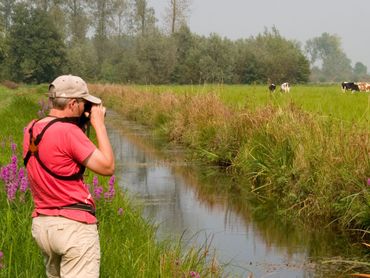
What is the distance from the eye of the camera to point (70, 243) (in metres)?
3.34

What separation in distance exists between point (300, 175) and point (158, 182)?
319 centimetres

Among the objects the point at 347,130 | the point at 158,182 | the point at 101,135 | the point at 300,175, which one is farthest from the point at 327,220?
the point at 101,135

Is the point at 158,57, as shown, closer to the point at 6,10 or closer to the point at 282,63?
the point at 282,63

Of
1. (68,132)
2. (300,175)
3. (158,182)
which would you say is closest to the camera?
(68,132)

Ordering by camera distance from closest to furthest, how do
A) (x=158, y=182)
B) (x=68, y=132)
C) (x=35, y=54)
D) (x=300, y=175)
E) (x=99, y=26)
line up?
1. (x=68, y=132)
2. (x=300, y=175)
3. (x=158, y=182)
4. (x=35, y=54)
5. (x=99, y=26)

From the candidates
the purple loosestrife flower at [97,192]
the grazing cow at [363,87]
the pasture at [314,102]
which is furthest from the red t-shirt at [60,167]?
the grazing cow at [363,87]

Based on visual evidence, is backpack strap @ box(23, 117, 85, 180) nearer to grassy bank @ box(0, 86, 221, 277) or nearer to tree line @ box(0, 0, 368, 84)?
grassy bank @ box(0, 86, 221, 277)

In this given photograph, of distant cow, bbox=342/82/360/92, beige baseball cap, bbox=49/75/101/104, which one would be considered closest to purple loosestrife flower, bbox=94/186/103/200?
beige baseball cap, bbox=49/75/101/104

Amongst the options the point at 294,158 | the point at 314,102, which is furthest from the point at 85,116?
the point at 314,102

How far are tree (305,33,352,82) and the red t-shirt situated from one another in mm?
167217

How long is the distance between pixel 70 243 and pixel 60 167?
1.45ft

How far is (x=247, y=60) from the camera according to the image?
60969 millimetres

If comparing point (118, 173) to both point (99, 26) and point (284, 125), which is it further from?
point (99, 26)

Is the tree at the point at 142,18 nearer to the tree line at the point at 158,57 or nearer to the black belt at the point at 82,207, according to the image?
the tree line at the point at 158,57
